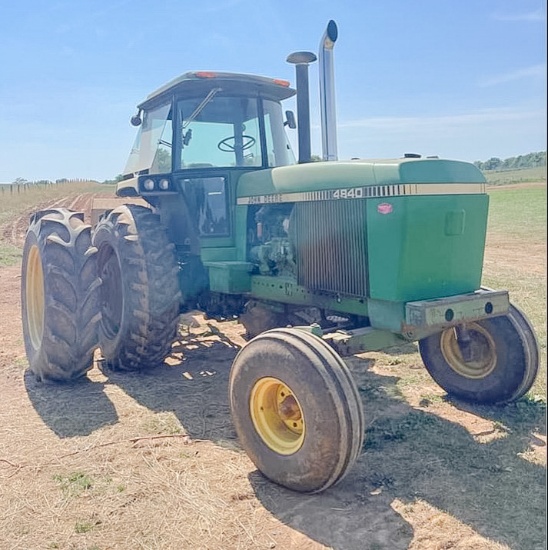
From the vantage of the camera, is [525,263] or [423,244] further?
[525,263]

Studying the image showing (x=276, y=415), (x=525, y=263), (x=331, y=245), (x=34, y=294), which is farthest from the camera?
(x=525, y=263)

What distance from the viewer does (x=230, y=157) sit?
17.3 feet

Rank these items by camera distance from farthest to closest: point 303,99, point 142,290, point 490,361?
point 303,99 → point 142,290 → point 490,361

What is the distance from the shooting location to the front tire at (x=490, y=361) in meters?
4.33

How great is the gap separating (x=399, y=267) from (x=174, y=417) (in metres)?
2.03

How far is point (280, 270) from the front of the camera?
4.75 meters

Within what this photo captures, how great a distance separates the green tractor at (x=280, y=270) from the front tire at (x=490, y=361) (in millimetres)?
11

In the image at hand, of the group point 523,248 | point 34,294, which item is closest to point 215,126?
point 34,294

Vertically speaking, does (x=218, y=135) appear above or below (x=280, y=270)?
above

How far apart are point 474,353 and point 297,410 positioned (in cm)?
184

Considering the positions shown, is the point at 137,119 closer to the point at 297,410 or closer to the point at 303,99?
the point at 303,99

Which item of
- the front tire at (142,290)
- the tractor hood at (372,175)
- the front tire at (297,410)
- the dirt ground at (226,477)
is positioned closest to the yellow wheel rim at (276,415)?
the front tire at (297,410)

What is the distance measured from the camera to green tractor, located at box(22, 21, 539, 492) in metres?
3.50

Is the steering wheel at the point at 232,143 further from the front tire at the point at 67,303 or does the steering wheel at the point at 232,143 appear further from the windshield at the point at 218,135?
the front tire at the point at 67,303
